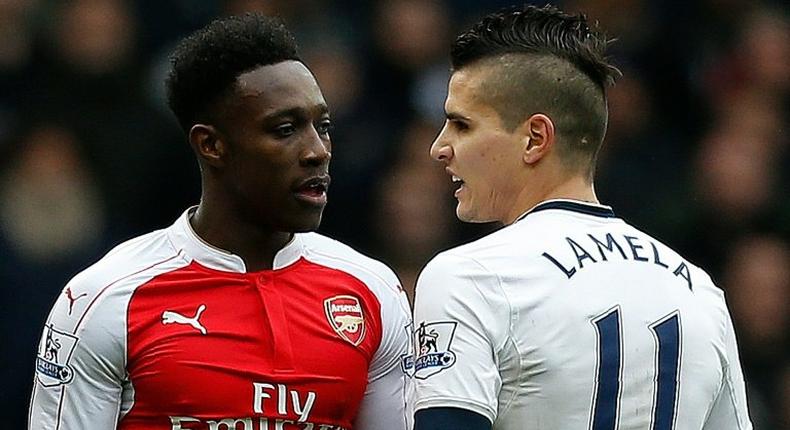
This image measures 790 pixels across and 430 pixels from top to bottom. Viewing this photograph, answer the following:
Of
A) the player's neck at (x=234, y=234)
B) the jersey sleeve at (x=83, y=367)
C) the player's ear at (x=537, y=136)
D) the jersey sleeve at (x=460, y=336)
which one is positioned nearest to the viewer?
the jersey sleeve at (x=460, y=336)

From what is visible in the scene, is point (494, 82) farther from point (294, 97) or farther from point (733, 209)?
point (733, 209)

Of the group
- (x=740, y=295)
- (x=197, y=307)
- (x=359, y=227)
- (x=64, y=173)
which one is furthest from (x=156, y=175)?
(x=197, y=307)

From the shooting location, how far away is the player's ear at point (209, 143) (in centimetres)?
451

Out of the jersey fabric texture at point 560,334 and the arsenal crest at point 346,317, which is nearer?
the jersey fabric texture at point 560,334

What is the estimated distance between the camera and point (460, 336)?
3.90 metres

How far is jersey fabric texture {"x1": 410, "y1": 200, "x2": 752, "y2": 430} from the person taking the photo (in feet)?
12.8

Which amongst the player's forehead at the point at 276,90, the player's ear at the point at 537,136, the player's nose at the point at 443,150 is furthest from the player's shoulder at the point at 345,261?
the player's ear at the point at 537,136

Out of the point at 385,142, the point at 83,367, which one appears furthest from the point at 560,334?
the point at 385,142

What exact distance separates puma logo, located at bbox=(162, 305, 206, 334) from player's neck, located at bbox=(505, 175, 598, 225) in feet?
3.10

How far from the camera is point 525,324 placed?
3918mm

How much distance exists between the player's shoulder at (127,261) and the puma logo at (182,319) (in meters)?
0.16

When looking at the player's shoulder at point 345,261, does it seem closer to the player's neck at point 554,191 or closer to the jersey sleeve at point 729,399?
the player's neck at point 554,191

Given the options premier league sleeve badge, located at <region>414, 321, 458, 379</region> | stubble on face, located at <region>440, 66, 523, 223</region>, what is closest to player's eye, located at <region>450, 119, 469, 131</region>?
stubble on face, located at <region>440, 66, 523, 223</region>

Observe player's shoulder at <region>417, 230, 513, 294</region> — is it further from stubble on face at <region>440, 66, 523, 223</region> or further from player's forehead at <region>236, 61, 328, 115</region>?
player's forehead at <region>236, 61, 328, 115</region>
